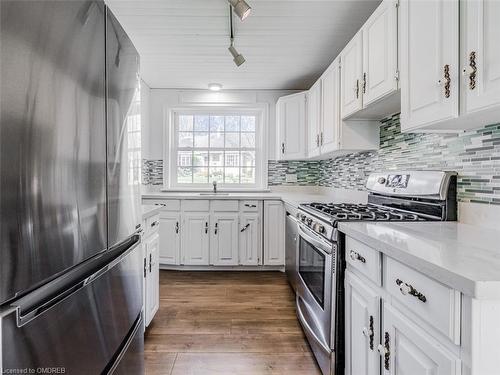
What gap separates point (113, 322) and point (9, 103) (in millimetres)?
793

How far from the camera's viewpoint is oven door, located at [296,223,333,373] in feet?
5.25

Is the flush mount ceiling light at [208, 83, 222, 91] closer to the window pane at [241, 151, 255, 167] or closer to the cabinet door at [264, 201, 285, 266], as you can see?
the window pane at [241, 151, 255, 167]

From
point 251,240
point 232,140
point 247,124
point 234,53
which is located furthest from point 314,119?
point 251,240

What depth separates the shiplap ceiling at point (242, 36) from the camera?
2111 mm

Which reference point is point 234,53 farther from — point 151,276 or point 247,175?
point 247,175

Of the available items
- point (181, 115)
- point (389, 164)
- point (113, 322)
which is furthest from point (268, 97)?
point (113, 322)

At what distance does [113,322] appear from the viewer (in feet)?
3.52

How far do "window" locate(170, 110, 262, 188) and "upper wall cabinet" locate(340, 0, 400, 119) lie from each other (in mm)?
1990

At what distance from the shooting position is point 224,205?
3508 millimetres

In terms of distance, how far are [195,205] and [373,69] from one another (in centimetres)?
234

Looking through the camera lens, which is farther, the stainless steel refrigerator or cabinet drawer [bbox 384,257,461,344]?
cabinet drawer [bbox 384,257,461,344]

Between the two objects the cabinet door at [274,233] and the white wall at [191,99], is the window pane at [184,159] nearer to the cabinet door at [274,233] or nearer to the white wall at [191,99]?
the white wall at [191,99]

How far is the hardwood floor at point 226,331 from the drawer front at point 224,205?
2.57 feet

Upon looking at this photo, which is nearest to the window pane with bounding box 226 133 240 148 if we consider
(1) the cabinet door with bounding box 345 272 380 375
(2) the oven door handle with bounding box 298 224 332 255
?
(2) the oven door handle with bounding box 298 224 332 255
